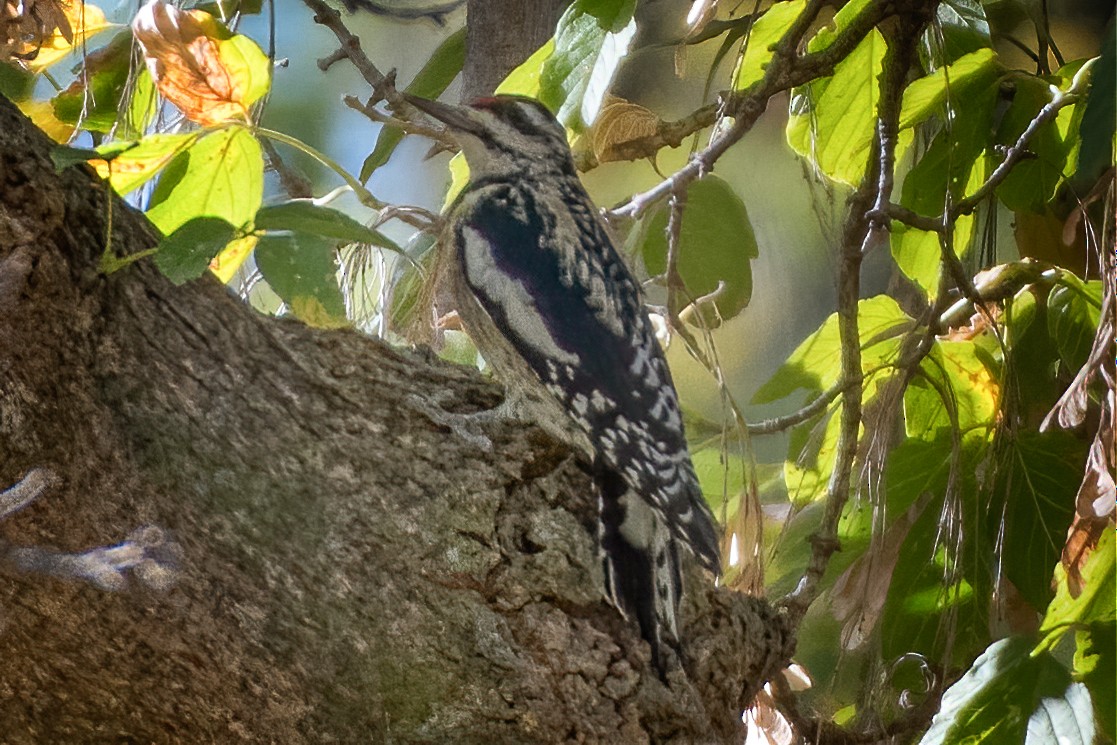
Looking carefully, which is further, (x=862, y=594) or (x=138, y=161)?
(x=862, y=594)

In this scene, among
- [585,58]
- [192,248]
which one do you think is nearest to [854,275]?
[585,58]

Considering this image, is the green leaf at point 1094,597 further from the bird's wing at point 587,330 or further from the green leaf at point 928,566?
the bird's wing at point 587,330

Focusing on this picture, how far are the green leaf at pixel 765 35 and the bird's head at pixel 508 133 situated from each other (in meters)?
0.27

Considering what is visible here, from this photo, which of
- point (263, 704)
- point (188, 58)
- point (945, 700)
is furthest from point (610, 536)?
point (188, 58)

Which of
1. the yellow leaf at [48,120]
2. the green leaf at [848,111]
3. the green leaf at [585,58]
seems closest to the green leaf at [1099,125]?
the green leaf at [585,58]

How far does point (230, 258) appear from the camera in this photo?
0.91 meters

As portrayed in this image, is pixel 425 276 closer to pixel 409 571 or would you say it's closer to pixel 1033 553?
pixel 409 571

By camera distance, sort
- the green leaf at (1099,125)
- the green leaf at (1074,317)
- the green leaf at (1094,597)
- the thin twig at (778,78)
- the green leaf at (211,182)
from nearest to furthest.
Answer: the green leaf at (1099,125), the green leaf at (211,182), the green leaf at (1094,597), the thin twig at (778,78), the green leaf at (1074,317)

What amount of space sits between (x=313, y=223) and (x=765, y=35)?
715 mm

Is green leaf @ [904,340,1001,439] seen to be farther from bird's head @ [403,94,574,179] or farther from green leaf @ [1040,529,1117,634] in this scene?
bird's head @ [403,94,574,179]

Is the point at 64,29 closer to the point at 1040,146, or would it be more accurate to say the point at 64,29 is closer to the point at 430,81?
the point at 430,81

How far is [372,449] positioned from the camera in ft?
2.82

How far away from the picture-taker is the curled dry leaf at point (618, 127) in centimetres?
120

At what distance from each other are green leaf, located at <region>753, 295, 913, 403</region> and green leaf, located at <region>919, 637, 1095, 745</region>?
398mm
